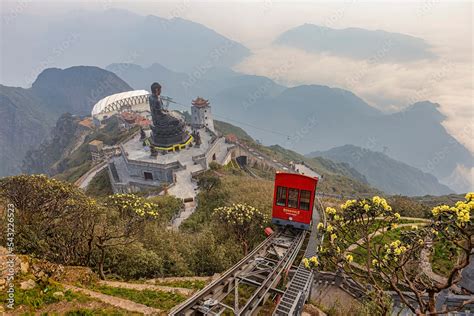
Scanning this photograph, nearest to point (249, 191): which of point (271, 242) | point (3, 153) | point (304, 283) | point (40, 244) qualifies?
point (271, 242)

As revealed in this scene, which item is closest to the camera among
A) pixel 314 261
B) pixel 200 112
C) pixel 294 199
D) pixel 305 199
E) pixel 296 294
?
pixel 314 261

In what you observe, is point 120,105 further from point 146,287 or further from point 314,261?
point 314,261

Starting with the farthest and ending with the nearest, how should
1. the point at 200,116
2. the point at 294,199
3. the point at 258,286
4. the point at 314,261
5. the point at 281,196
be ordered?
the point at 200,116
the point at 281,196
the point at 294,199
the point at 258,286
the point at 314,261

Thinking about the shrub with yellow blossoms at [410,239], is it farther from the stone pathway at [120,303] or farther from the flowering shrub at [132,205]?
the flowering shrub at [132,205]

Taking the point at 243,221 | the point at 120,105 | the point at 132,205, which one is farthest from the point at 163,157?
the point at 120,105

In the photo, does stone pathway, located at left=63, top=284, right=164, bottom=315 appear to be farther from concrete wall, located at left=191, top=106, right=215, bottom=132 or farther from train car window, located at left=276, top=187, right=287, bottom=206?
concrete wall, located at left=191, top=106, right=215, bottom=132

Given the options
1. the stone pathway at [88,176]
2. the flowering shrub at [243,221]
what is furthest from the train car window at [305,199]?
the stone pathway at [88,176]

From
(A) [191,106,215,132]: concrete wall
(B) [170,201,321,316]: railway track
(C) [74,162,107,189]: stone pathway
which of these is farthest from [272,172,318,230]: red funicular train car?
(A) [191,106,215,132]: concrete wall
